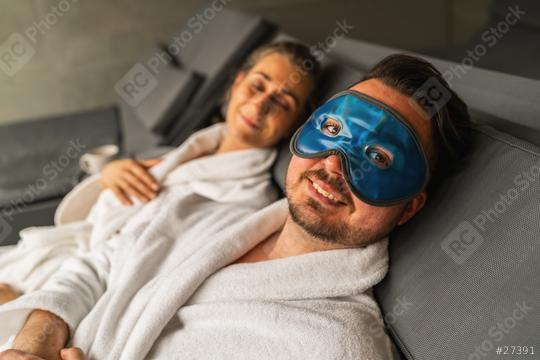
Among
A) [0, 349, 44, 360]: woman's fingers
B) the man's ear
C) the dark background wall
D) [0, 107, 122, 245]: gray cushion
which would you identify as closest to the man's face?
the man's ear

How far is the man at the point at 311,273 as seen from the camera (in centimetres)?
98

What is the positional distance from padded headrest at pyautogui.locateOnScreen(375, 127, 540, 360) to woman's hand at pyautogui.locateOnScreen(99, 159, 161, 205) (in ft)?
2.56

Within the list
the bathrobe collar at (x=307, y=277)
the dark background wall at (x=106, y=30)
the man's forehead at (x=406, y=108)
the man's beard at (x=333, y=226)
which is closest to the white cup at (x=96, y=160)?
the bathrobe collar at (x=307, y=277)

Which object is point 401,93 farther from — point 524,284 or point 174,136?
point 174,136

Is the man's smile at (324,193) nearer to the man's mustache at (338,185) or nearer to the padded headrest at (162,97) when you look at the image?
the man's mustache at (338,185)

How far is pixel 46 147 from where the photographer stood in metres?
2.39

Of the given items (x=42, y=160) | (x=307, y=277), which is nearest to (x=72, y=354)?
(x=307, y=277)

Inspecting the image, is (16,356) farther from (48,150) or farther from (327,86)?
(48,150)

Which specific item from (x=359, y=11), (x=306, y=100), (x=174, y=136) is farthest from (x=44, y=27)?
(x=306, y=100)

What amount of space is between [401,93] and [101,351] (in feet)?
2.58

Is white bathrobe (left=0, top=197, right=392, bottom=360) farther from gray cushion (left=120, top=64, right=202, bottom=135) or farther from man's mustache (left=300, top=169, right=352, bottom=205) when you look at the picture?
gray cushion (left=120, top=64, right=202, bottom=135)

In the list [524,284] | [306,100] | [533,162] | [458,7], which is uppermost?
[533,162]

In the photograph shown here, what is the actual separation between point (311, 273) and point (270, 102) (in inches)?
26.4

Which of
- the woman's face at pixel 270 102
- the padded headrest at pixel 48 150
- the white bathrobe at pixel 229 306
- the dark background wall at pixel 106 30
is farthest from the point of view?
the dark background wall at pixel 106 30
